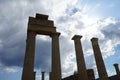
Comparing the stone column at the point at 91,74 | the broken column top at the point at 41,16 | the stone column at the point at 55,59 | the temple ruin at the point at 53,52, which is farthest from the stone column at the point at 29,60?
the stone column at the point at 91,74

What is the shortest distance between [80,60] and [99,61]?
437 centimetres

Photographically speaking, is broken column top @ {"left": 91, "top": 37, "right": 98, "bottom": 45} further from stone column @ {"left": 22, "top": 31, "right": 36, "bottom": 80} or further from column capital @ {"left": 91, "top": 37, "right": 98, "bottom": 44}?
stone column @ {"left": 22, "top": 31, "right": 36, "bottom": 80}

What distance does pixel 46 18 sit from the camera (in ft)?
83.1

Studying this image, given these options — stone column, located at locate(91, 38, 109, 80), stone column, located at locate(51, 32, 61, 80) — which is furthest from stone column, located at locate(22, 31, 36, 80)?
stone column, located at locate(91, 38, 109, 80)

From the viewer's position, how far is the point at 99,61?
88.5 feet

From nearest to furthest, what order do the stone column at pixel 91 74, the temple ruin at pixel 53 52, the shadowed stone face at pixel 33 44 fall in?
1. the shadowed stone face at pixel 33 44
2. the temple ruin at pixel 53 52
3. the stone column at pixel 91 74

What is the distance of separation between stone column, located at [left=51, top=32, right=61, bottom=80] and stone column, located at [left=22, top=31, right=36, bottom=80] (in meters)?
3.33

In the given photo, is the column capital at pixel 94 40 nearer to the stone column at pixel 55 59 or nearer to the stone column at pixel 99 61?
the stone column at pixel 99 61

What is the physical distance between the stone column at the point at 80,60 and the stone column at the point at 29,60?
9334 millimetres

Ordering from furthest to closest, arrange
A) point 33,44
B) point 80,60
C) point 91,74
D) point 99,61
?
point 91,74 → point 99,61 → point 80,60 → point 33,44

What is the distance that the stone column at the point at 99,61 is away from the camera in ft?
82.9

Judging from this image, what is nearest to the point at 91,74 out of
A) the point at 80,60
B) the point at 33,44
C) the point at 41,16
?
the point at 80,60

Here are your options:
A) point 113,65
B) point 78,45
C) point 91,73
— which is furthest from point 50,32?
point 113,65

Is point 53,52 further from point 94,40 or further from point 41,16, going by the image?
point 94,40
